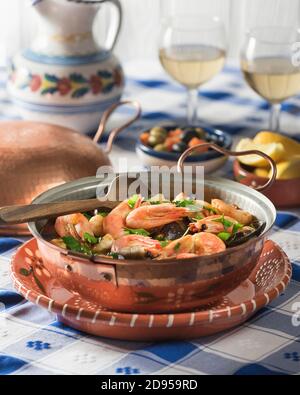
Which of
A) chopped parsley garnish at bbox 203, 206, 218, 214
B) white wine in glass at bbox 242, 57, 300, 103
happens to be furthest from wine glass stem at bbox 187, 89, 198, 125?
chopped parsley garnish at bbox 203, 206, 218, 214

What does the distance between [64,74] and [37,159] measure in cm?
38

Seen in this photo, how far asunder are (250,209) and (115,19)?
2.58ft

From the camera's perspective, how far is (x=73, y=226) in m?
1.06

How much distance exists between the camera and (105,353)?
0.95 meters

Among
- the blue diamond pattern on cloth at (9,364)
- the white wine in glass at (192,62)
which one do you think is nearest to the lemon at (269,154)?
the white wine in glass at (192,62)

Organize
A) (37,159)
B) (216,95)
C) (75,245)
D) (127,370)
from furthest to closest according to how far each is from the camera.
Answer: (216,95), (37,159), (75,245), (127,370)

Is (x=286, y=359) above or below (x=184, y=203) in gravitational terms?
below

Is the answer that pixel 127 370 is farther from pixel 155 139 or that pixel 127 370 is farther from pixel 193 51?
pixel 193 51

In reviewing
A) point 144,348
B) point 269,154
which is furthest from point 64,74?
point 144,348

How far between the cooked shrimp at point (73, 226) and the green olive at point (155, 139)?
0.51 m

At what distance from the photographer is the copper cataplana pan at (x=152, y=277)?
944 millimetres

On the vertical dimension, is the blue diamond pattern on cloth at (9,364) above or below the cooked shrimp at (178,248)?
below

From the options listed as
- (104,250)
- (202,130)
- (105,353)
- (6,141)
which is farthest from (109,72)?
(105,353)

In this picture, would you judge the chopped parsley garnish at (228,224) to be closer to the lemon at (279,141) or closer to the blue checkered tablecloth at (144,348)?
the blue checkered tablecloth at (144,348)
